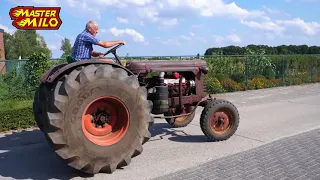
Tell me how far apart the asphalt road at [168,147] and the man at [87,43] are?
178 centimetres

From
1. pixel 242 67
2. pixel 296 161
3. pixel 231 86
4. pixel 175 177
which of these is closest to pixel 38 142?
pixel 175 177

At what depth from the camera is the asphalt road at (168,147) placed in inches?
190

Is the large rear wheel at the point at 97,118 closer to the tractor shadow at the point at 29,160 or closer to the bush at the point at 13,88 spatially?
the tractor shadow at the point at 29,160

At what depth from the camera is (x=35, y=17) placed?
11156 millimetres

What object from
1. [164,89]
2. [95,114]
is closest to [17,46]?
[164,89]

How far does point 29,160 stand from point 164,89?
2.62m

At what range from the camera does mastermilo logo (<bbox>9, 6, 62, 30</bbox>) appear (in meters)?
11.0

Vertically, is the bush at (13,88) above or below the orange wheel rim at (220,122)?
above

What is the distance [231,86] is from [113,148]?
35.5ft

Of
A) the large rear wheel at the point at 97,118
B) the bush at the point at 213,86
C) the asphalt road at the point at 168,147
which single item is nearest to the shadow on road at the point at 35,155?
the asphalt road at the point at 168,147

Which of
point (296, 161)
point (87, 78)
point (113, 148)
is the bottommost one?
point (296, 161)

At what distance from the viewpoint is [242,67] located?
53.3ft

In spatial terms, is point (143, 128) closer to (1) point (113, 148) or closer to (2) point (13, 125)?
(1) point (113, 148)

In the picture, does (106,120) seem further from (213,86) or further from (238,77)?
(238,77)
